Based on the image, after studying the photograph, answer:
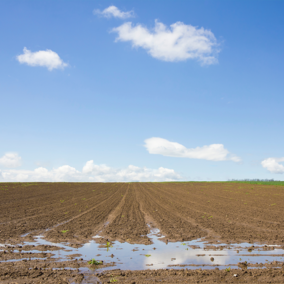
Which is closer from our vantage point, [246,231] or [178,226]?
[246,231]

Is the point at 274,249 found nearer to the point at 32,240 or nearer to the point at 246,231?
the point at 246,231

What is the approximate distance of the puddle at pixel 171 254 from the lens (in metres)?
8.14

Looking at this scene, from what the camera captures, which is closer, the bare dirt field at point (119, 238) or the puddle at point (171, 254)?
the bare dirt field at point (119, 238)

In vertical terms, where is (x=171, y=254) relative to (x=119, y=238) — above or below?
above

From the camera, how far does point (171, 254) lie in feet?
30.3

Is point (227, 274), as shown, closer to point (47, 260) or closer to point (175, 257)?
point (175, 257)

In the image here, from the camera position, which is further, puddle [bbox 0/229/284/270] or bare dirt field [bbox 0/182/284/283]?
puddle [bbox 0/229/284/270]

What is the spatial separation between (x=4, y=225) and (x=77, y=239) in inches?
228

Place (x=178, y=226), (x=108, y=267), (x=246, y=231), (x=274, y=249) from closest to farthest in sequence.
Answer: (x=108, y=267), (x=274, y=249), (x=246, y=231), (x=178, y=226)

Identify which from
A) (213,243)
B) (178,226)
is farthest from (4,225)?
(213,243)

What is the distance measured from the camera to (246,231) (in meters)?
13.0

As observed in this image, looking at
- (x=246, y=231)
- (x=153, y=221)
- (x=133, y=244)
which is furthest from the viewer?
(x=153, y=221)

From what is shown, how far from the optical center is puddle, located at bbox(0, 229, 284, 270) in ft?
26.7

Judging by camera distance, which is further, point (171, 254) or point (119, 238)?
point (119, 238)
